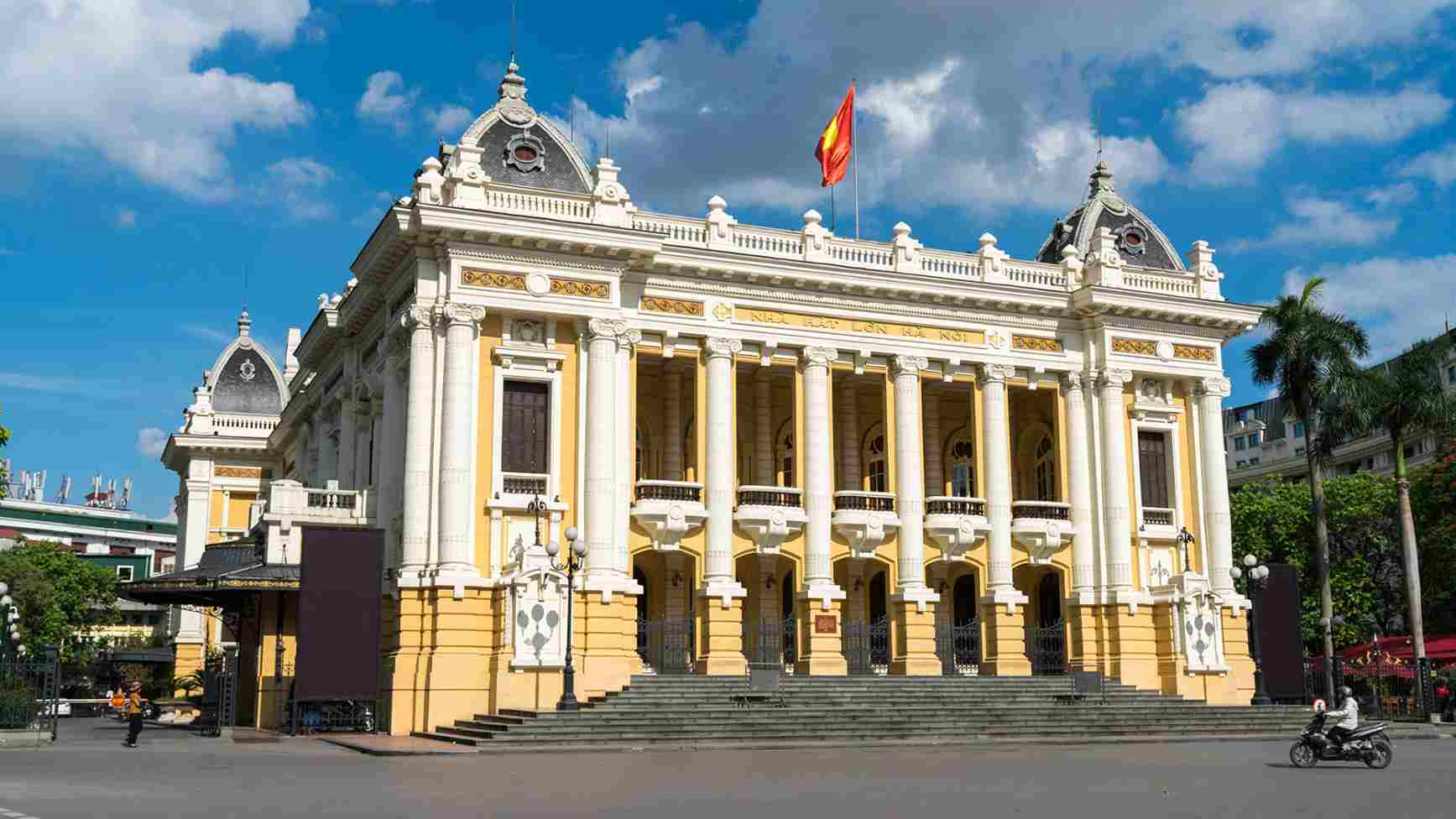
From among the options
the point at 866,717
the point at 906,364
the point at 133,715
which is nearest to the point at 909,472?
the point at 906,364

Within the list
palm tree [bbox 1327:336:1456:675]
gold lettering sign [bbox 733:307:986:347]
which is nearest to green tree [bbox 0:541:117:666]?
gold lettering sign [bbox 733:307:986:347]

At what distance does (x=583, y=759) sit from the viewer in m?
25.0

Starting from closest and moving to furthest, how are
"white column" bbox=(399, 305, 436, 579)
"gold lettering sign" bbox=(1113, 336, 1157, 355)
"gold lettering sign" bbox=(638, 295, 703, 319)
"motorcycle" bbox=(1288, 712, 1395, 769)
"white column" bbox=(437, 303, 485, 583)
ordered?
"motorcycle" bbox=(1288, 712, 1395, 769) → "white column" bbox=(437, 303, 485, 583) → "white column" bbox=(399, 305, 436, 579) → "gold lettering sign" bbox=(638, 295, 703, 319) → "gold lettering sign" bbox=(1113, 336, 1157, 355)

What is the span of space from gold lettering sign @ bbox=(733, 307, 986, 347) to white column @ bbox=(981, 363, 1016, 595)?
1085 millimetres

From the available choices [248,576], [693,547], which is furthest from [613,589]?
[248,576]

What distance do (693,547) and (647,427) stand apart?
6.72 metres

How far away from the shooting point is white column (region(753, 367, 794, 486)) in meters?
42.4

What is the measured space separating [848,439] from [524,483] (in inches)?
503

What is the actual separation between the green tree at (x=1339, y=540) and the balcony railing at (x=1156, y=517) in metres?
20.2

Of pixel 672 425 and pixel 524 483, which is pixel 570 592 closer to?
pixel 524 483

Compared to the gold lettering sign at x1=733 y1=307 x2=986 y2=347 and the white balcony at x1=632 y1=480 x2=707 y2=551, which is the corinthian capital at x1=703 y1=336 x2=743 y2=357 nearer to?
the gold lettering sign at x1=733 y1=307 x2=986 y2=347

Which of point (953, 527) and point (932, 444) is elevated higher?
point (932, 444)

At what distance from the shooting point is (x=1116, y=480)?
41375 millimetres

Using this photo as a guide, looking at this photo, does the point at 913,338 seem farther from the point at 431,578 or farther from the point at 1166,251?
the point at 431,578
